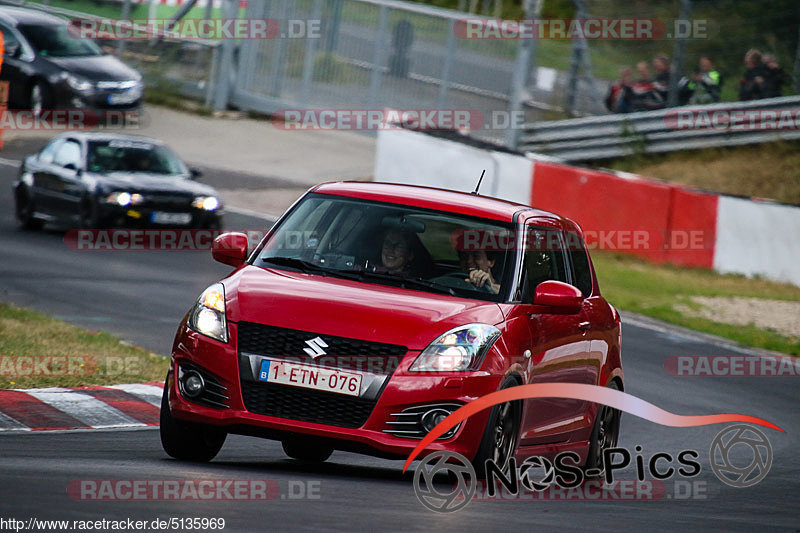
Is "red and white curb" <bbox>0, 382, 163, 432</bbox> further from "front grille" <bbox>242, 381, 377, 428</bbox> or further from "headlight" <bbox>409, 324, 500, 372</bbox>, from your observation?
"headlight" <bbox>409, 324, 500, 372</bbox>

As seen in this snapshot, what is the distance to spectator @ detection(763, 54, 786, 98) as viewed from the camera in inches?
969

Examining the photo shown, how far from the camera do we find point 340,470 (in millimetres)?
8344

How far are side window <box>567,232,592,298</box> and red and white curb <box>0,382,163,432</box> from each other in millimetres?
2950

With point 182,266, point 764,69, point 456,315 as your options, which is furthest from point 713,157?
point 456,315

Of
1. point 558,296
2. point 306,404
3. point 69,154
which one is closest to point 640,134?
point 69,154

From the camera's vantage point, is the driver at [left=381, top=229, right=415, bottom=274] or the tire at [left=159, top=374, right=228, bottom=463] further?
the driver at [left=381, top=229, right=415, bottom=274]

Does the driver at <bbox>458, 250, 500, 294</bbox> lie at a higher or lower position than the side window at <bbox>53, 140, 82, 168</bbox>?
higher

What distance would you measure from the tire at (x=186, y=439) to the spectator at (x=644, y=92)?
1932 centimetres

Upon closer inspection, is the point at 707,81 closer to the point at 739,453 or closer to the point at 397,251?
the point at 739,453

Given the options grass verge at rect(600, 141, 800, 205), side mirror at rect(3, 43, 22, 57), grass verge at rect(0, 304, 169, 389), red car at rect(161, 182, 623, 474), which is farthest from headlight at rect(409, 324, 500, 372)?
side mirror at rect(3, 43, 22, 57)

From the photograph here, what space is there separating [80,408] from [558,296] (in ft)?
12.3

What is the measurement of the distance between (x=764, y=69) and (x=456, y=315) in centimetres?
1857

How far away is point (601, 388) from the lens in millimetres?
9055

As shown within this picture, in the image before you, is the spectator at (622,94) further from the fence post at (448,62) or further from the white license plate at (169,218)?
the white license plate at (169,218)
